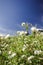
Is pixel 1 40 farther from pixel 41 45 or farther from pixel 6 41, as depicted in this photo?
pixel 41 45

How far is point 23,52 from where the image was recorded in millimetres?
7348

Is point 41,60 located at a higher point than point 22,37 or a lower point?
lower

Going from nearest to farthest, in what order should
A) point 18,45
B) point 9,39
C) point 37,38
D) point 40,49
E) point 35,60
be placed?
point 35,60 → point 40,49 → point 18,45 → point 37,38 → point 9,39

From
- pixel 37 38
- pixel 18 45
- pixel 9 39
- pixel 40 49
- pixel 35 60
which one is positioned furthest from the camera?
pixel 9 39

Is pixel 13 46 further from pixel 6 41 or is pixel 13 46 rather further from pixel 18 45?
pixel 6 41

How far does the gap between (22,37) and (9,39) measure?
0.67 meters

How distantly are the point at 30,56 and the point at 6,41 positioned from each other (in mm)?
2112

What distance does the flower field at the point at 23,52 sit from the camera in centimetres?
693

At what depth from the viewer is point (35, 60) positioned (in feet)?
22.7

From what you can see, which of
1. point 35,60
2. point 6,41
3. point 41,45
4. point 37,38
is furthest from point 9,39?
point 35,60

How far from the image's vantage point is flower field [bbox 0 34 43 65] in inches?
273

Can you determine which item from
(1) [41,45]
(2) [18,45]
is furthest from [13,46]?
(1) [41,45]

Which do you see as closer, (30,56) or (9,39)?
(30,56)

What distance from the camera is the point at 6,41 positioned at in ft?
29.3
